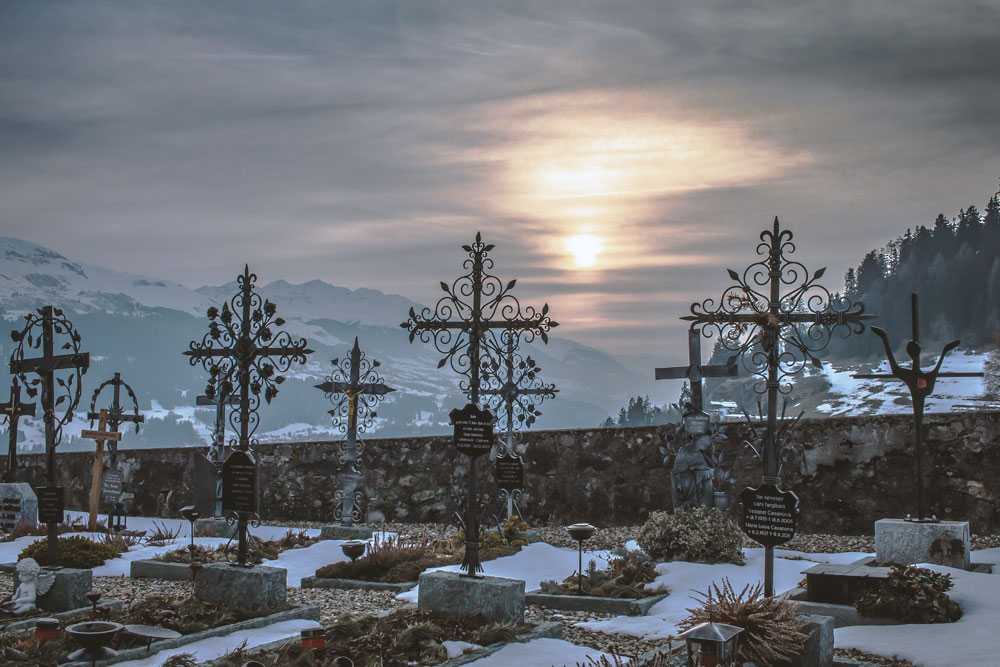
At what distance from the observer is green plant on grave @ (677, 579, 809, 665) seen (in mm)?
8109

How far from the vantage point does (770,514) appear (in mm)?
9750

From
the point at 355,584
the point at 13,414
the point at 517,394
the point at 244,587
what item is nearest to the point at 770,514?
the point at 244,587

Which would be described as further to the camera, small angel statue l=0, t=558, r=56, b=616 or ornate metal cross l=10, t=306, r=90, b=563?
ornate metal cross l=10, t=306, r=90, b=563

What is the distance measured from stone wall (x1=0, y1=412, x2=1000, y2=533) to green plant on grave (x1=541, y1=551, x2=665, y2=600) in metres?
4.71

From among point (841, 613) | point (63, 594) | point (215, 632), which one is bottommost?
point (215, 632)

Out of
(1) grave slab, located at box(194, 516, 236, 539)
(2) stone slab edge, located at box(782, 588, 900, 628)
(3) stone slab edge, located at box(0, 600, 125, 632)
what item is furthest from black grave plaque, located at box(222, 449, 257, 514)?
(1) grave slab, located at box(194, 516, 236, 539)

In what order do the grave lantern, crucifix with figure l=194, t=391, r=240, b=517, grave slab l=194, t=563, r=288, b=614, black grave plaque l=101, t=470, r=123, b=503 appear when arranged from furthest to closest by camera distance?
black grave plaque l=101, t=470, r=123, b=503, crucifix with figure l=194, t=391, r=240, b=517, grave slab l=194, t=563, r=288, b=614, the grave lantern

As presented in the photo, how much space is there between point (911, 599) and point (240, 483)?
26.7 feet

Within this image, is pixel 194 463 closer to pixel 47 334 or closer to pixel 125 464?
pixel 125 464

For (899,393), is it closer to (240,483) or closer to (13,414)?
(13,414)

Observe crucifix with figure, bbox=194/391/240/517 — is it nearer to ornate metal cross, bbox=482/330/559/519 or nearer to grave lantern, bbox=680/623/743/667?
ornate metal cross, bbox=482/330/559/519

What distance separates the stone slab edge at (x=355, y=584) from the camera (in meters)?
14.6

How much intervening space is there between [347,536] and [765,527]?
12.2 m

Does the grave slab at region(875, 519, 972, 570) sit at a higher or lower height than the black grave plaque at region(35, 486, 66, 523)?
lower
